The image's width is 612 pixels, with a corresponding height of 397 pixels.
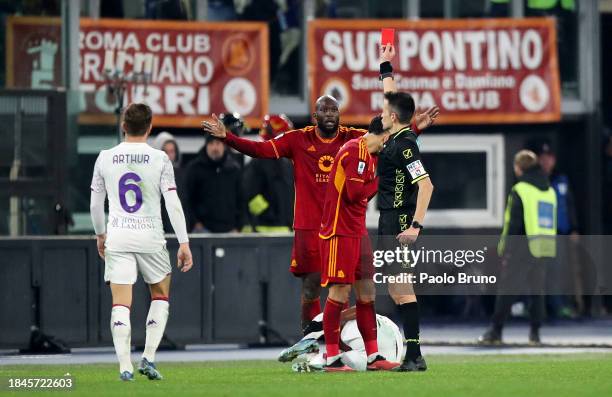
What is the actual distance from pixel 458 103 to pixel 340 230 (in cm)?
1003

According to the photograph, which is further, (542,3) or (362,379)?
(542,3)

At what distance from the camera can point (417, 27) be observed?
23.8 m

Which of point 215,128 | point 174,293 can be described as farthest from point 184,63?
point 215,128

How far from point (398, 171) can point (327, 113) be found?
986 mm

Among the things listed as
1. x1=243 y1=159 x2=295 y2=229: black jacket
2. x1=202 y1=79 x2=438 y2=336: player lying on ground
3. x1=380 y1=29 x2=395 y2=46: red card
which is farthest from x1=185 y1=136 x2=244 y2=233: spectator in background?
x1=380 y1=29 x2=395 y2=46: red card

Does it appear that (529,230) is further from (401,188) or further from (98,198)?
(98,198)

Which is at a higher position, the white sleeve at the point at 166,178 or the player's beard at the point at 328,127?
the player's beard at the point at 328,127

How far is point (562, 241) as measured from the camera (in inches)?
938

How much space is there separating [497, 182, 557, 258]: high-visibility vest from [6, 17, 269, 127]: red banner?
4.83 meters

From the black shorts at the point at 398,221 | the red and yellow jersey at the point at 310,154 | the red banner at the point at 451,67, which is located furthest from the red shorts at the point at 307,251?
the red banner at the point at 451,67

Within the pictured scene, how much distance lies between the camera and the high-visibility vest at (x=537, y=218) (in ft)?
64.3

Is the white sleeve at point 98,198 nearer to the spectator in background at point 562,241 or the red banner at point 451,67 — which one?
the red banner at point 451,67

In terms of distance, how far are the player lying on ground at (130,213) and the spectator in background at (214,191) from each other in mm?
6299

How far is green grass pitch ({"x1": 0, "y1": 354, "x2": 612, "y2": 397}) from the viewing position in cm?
1235
